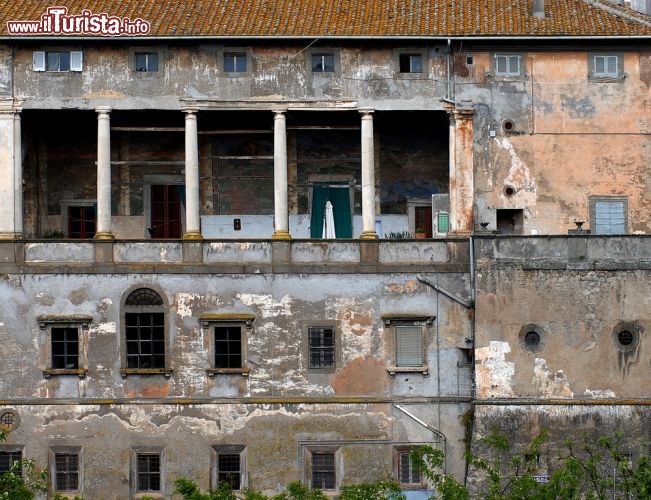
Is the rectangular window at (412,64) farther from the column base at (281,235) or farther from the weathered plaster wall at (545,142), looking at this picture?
the column base at (281,235)

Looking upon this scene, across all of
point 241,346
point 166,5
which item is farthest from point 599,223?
point 166,5

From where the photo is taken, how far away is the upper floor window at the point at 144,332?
5153cm

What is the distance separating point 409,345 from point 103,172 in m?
11.1

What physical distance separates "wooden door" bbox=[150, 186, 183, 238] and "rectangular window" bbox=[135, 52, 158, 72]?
5.11 meters

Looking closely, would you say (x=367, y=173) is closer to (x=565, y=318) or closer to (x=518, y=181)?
(x=518, y=181)

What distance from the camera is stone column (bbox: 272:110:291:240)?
52.8 metres

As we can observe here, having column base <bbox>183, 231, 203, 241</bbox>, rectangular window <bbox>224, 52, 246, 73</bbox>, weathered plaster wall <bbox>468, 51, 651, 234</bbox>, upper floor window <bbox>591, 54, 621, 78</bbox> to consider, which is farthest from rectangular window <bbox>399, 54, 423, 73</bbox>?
column base <bbox>183, 231, 203, 241</bbox>

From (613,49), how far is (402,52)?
6.75m

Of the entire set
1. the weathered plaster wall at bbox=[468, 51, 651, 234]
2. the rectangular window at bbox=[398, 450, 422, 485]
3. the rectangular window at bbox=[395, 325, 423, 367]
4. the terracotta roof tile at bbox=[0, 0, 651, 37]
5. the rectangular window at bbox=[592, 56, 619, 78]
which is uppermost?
the terracotta roof tile at bbox=[0, 0, 651, 37]

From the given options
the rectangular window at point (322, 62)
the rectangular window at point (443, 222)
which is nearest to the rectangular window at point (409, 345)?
the rectangular window at point (443, 222)

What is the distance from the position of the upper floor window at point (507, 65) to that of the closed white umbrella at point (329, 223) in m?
7.40

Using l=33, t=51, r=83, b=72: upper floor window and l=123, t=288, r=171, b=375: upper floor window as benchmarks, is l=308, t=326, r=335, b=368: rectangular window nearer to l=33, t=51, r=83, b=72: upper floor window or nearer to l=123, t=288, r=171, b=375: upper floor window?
l=123, t=288, r=171, b=375: upper floor window

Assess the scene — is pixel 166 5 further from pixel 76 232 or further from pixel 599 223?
pixel 599 223

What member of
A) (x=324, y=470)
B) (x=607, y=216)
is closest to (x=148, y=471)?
(x=324, y=470)
